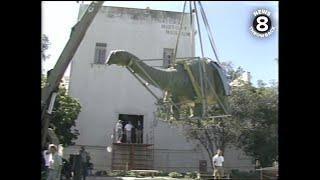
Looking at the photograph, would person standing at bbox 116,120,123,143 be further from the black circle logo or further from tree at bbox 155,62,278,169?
the black circle logo

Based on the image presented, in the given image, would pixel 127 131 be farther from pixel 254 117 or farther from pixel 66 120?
pixel 254 117

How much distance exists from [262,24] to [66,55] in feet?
8.45

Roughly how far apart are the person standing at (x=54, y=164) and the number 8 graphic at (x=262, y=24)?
12.6ft

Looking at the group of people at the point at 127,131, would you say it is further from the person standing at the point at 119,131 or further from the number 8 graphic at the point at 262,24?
the number 8 graphic at the point at 262,24

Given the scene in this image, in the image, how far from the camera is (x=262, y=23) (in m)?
6.35

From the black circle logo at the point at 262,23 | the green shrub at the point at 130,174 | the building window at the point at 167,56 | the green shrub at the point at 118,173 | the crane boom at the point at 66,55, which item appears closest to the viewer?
the crane boom at the point at 66,55

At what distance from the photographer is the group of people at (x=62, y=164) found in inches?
314

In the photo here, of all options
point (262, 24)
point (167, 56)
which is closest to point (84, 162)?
point (167, 56)

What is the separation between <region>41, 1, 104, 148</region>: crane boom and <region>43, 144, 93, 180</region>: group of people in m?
0.79

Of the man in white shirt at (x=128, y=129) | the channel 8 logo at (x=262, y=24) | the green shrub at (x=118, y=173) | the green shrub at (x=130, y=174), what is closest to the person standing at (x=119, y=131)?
the man in white shirt at (x=128, y=129)
